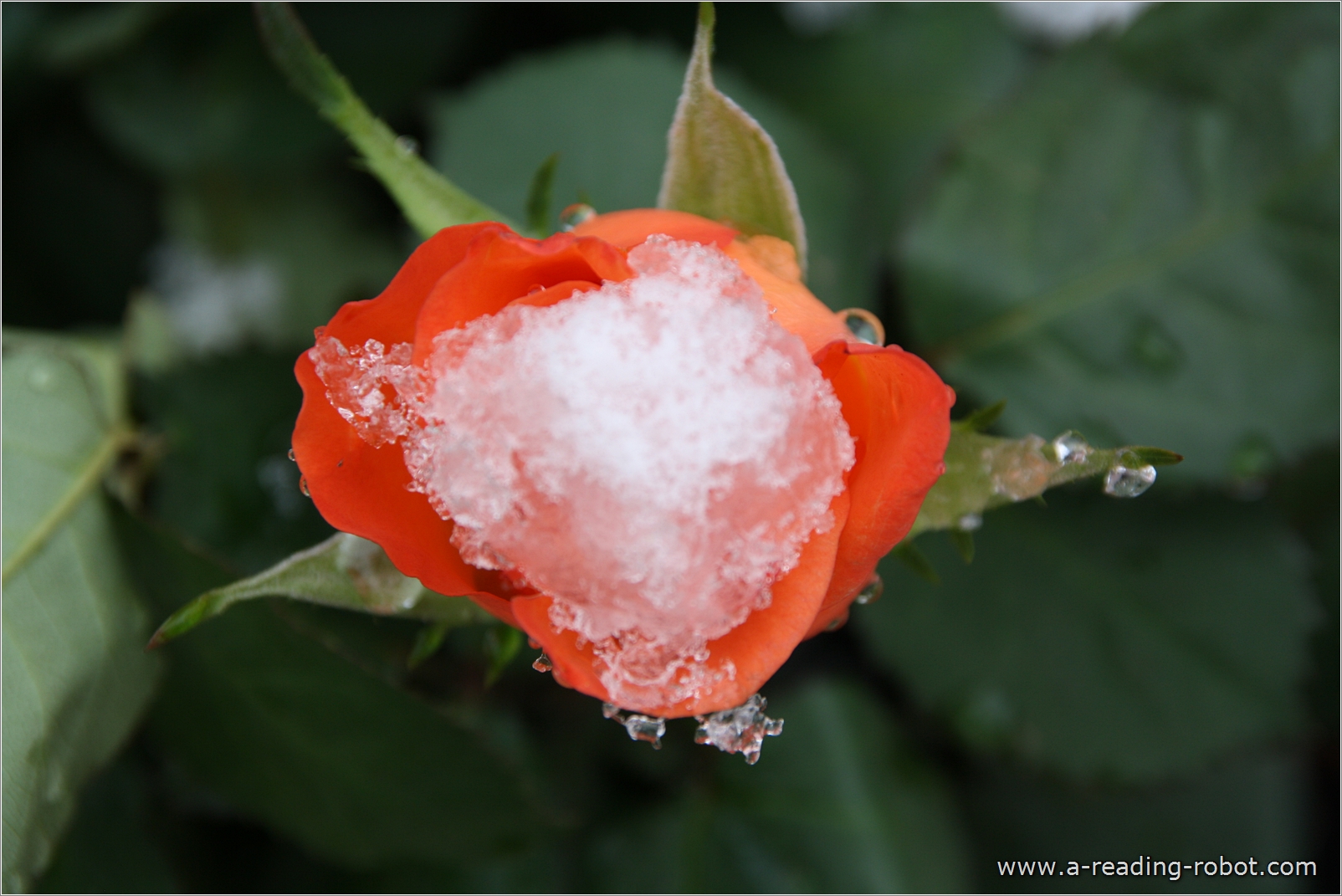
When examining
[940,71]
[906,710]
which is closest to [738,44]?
[940,71]

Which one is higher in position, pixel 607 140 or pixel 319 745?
pixel 607 140

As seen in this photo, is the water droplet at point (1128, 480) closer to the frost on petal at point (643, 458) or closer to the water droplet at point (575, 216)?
the frost on petal at point (643, 458)

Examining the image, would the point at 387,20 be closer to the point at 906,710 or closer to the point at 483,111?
the point at 483,111

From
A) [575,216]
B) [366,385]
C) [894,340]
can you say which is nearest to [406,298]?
[366,385]

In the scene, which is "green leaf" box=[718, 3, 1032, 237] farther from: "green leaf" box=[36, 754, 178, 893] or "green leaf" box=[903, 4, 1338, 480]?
"green leaf" box=[36, 754, 178, 893]

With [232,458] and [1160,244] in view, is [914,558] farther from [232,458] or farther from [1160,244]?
[232,458]
